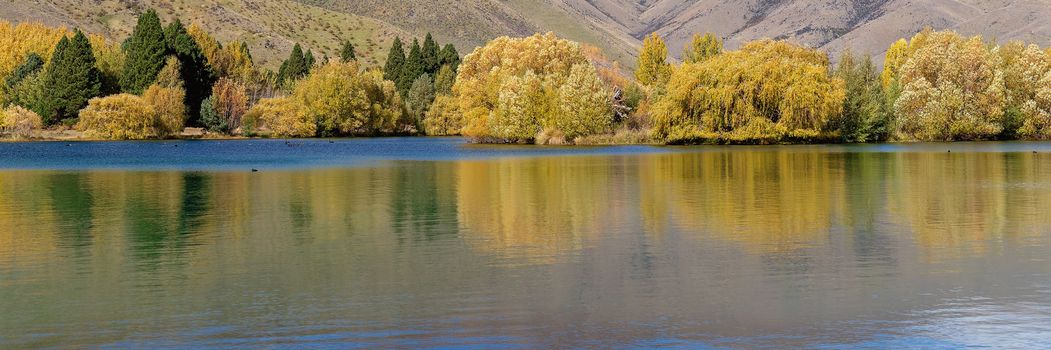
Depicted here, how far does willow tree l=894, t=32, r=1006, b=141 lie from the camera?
9088cm

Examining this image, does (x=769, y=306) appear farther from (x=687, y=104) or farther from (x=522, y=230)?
(x=687, y=104)

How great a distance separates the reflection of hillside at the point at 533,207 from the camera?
21781mm

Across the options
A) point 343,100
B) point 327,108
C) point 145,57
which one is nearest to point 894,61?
point 343,100

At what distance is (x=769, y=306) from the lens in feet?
48.8

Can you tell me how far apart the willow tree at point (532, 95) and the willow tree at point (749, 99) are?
20.3ft

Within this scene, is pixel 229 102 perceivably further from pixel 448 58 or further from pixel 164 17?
pixel 164 17

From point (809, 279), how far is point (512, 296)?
4.82 meters

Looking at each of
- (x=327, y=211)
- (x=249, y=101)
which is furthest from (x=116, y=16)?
(x=327, y=211)

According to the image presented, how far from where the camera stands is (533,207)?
98.7 ft

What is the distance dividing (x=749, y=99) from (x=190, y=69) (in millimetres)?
62254

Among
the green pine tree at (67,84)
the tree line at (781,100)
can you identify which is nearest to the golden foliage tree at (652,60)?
the tree line at (781,100)

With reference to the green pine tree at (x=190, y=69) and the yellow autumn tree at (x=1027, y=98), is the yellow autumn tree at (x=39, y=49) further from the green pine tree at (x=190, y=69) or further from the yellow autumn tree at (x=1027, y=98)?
the yellow autumn tree at (x=1027, y=98)

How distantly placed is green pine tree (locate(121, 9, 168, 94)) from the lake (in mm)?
77215

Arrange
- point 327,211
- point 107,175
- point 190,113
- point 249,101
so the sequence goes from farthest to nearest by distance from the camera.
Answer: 1. point 249,101
2. point 190,113
3. point 107,175
4. point 327,211
